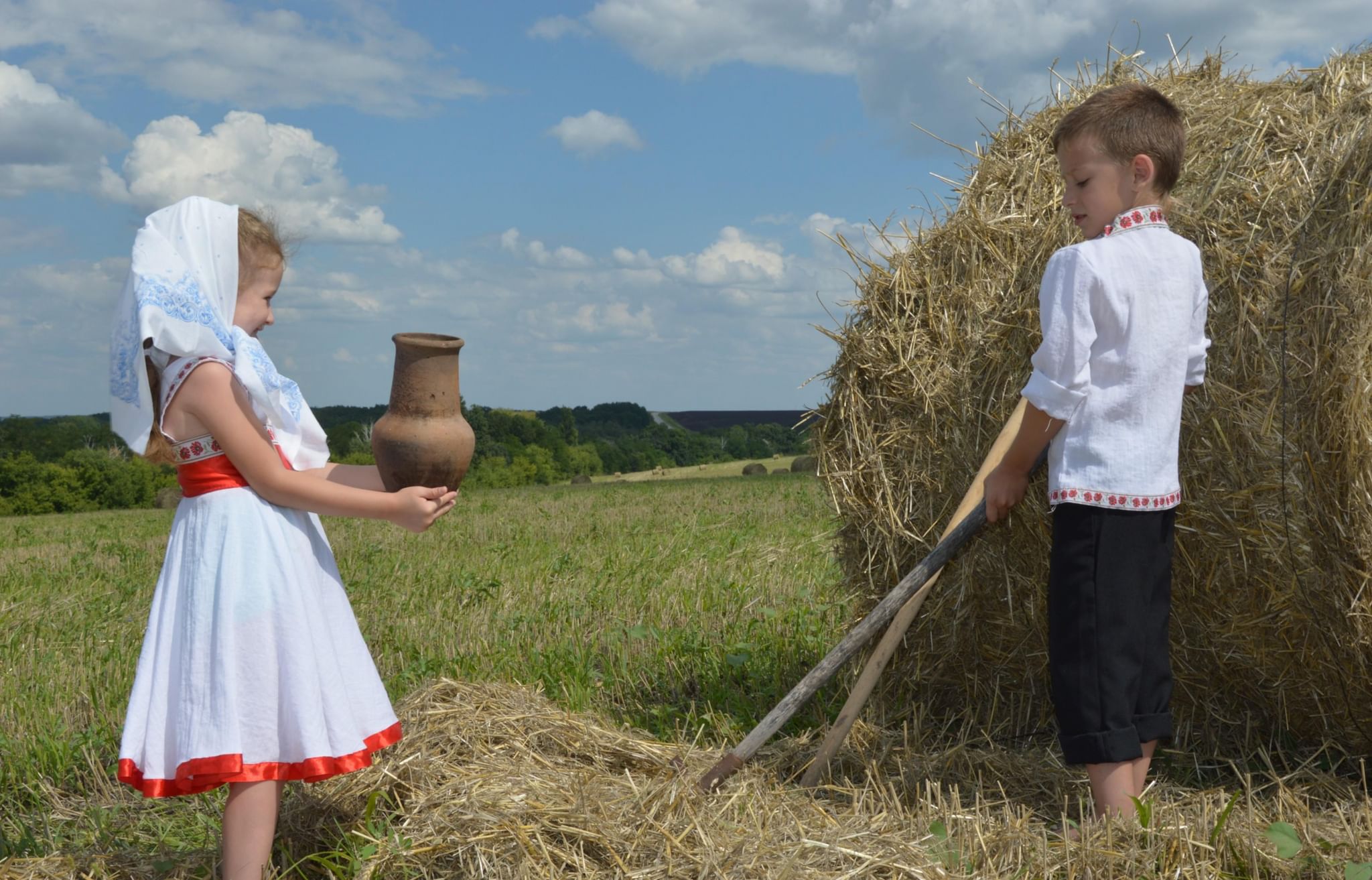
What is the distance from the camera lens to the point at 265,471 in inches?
115

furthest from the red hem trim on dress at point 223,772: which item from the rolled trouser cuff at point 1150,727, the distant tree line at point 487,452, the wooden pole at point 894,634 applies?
the distant tree line at point 487,452

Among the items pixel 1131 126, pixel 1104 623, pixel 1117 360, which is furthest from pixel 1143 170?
pixel 1104 623

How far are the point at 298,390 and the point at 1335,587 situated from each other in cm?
309

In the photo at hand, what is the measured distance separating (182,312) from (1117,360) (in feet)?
8.27

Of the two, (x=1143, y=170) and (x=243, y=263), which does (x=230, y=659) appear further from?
(x=1143, y=170)

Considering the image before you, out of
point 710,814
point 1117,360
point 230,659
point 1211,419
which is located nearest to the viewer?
point 230,659

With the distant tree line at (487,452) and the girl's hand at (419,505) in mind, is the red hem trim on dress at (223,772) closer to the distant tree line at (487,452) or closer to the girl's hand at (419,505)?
the girl's hand at (419,505)

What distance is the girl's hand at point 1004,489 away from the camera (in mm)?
3350

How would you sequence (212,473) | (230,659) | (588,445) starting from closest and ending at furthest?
(230,659), (212,473), (588,445)

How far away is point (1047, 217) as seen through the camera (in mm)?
4043

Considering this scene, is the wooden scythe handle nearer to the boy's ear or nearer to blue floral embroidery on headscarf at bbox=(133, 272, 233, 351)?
the boy's ear

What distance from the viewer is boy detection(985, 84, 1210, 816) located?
3121 millimetres

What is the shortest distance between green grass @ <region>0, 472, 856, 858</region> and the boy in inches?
51.5

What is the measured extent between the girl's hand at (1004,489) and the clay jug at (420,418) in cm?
155
